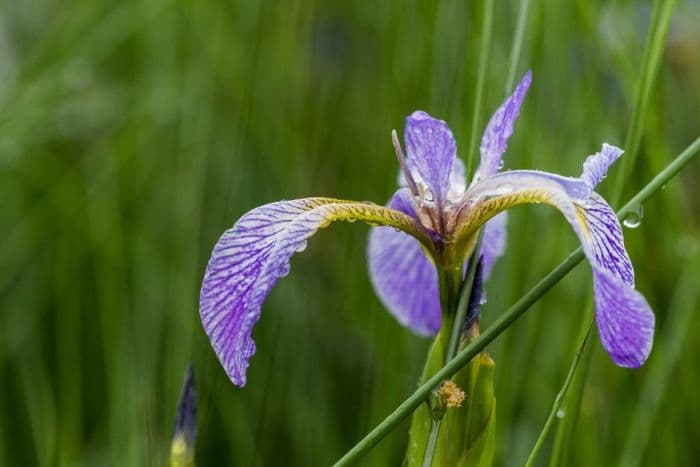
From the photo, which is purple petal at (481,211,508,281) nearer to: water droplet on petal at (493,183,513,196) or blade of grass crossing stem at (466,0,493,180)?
blade of grass crossing stem at (466,0,493,180)

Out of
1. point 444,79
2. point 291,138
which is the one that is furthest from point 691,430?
point 291,138

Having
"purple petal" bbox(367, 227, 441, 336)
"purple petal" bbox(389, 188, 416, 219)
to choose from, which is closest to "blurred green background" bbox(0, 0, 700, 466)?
"purple petal" bbox(367, 227, 441, 336)

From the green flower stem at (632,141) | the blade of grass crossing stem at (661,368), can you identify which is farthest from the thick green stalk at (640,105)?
the blade of grass crossing stem at (661,368)

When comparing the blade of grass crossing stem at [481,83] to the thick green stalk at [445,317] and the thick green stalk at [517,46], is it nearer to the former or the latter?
the thick green stalk at [517,46]

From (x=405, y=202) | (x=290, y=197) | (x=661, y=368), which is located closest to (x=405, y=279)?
(x=405, y=202)

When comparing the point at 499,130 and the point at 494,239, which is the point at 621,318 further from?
the point at 494,239

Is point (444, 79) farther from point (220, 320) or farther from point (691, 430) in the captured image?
point (220, 320)

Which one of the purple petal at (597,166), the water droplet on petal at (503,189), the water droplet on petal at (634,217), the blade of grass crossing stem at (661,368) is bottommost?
the blade of grass crossing stem at (661,368)
